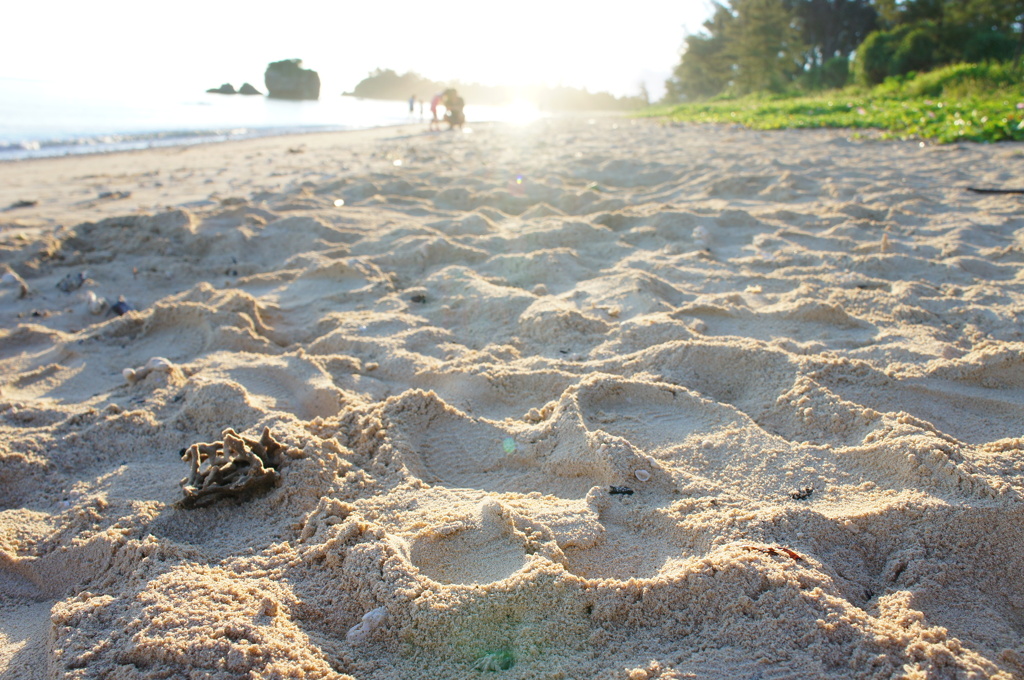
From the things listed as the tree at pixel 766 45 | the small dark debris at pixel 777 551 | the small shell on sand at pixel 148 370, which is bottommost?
the small dark debris at pixel 777 551

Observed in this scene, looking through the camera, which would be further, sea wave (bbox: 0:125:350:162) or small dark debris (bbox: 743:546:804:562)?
sea wave (bbox: 0:125:350:162)

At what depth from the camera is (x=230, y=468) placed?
1444 mm

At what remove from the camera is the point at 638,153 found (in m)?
7.40

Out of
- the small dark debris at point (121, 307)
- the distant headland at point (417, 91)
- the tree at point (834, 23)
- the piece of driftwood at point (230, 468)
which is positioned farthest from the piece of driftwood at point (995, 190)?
the distant headland at point (417, 91)

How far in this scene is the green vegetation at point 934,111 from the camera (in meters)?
6.59

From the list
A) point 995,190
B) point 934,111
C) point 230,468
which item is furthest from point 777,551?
point 934,111

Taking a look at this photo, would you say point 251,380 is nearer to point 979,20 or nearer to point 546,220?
point 546,220

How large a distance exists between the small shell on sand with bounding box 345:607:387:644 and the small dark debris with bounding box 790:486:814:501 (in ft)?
3.13

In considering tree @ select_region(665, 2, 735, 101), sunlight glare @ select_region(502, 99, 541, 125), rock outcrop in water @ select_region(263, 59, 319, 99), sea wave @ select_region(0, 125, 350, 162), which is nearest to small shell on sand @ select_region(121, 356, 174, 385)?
sea wave @ select_region(0, 125, 350, 162)

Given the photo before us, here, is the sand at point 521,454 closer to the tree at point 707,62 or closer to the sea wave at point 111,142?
the sea wave at point 111,142

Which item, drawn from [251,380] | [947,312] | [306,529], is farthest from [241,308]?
[947,312]

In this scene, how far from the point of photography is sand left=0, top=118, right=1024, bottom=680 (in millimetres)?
1040

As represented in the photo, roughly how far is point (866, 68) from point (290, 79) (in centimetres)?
4563

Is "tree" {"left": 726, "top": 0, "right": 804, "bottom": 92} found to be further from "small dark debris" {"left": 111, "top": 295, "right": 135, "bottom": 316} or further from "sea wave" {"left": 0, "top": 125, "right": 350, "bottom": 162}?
"small dark debris" {"left": 111, "top": 295, "right": 135, "bottom": 316}
